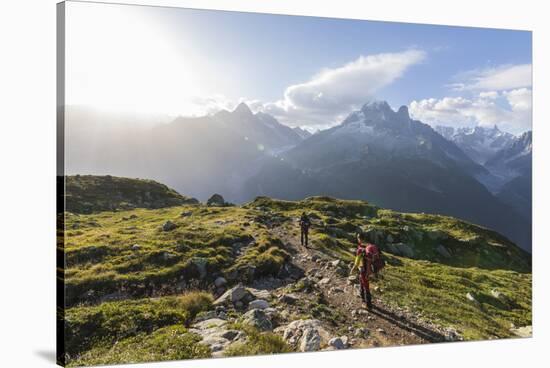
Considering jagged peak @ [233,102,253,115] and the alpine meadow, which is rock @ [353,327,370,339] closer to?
the alpine meadow

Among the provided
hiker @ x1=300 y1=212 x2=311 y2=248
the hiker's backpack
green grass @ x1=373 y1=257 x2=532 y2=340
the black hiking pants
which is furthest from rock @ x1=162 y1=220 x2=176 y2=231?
green grass @ x1=373 y1=257 x2=532 y2=340

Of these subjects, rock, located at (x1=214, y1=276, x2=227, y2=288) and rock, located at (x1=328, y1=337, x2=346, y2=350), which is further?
rock, located at (x1=214, y1=276, x2=227, y2=288)

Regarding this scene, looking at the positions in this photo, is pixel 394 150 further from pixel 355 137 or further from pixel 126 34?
pixel 126 34

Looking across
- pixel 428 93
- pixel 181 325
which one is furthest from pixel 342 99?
pixel 181 325

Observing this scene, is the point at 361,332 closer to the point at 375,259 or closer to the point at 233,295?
the point at 375,259

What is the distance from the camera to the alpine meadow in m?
14.1

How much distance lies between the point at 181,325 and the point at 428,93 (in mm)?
15521

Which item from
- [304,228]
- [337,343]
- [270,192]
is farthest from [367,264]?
[270,192]

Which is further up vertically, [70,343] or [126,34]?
[126,34]

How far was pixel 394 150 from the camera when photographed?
43.8 m

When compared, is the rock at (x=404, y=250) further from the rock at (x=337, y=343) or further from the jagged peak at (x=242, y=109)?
the jagged peak at (x=242, y=109)

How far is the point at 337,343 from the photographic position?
15188mm

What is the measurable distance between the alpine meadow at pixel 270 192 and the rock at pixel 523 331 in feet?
0.31

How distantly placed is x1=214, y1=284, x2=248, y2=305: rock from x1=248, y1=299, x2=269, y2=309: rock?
46 cm
